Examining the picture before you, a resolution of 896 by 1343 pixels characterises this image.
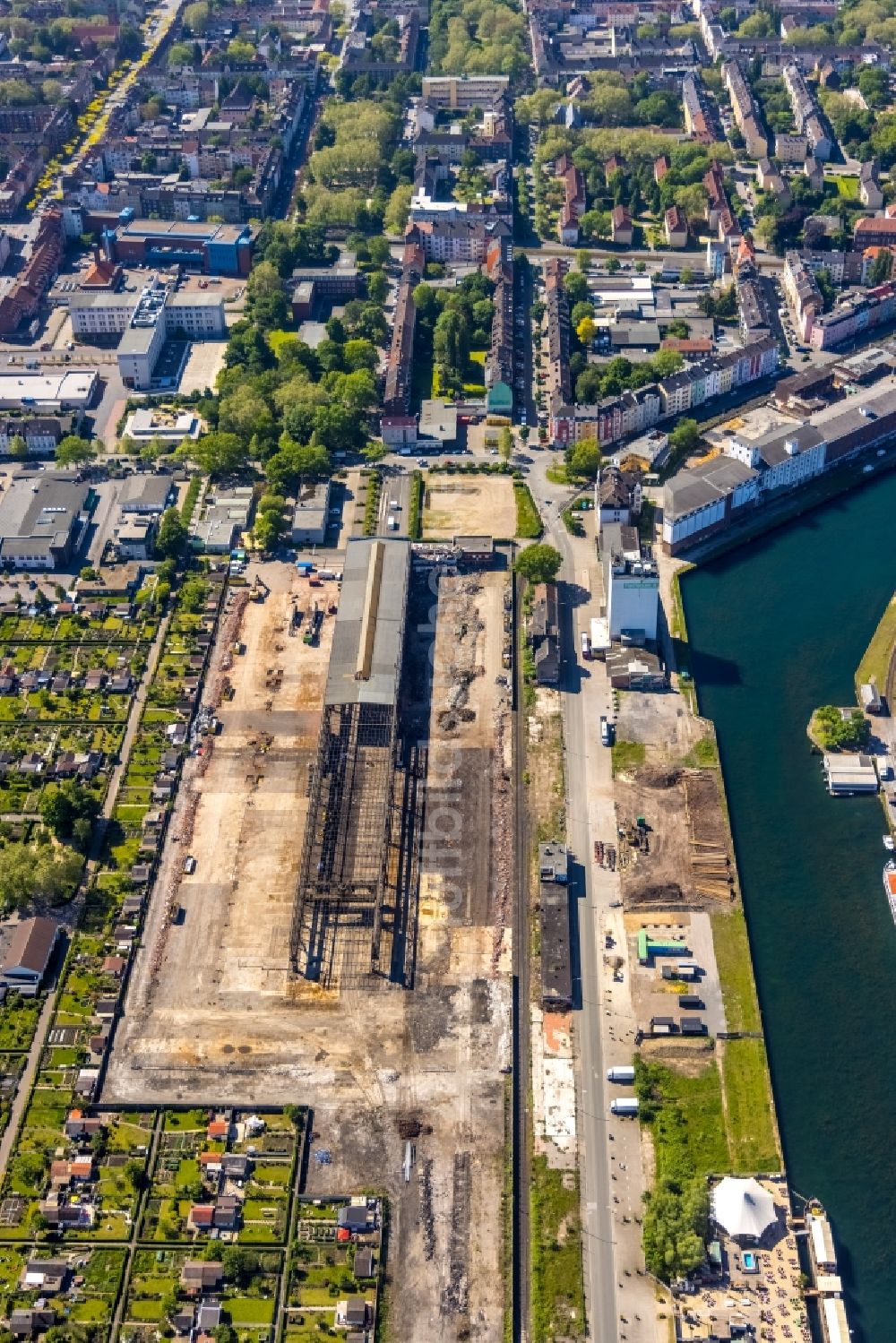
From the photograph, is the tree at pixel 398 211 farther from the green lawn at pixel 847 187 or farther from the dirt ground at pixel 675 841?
the dirt ground at pixel 675 841

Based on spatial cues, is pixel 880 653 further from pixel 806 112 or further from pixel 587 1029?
pixel 806 112

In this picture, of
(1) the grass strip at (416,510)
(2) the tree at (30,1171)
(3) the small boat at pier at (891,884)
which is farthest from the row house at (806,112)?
(2) the tree at (30,1171)

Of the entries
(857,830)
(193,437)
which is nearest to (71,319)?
(193,437)

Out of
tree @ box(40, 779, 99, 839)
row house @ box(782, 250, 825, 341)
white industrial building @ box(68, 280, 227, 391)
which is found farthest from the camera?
white industrial building @ box(68, 280, 227, 391)

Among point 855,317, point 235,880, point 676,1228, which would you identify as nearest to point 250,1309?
point 676,1228

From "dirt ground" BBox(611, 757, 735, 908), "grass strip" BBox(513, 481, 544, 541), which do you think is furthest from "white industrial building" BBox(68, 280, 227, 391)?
"dirt ground" BBox(611, 757, 735, 908)

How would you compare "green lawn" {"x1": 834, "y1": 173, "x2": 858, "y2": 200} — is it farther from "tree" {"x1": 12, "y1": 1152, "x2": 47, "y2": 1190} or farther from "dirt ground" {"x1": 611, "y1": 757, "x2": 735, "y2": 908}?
"tree" {"x1": 12, "y1": 1152, "x2": 47, "y2": 1190}
